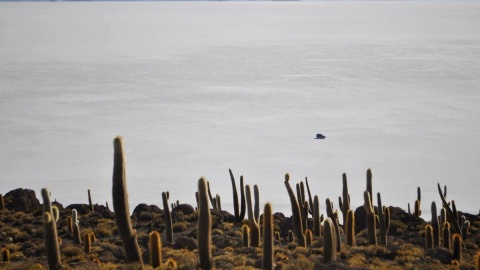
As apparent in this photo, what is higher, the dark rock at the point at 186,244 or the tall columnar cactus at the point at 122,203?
the tall columnar cactus at the point at 122,203

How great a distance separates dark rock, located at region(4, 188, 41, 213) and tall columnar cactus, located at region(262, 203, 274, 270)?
1424 centimetres

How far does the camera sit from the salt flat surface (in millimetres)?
35375

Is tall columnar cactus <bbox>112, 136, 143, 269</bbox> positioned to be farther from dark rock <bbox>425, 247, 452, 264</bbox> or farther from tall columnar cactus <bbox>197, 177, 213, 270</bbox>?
dark rock <bbox>425, 247, 452, 264</bbox>

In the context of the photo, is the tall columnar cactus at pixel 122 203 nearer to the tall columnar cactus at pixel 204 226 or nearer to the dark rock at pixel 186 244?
the tall columnar cactus at pixel 204 226

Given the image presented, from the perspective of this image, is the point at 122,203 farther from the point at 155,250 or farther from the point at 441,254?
the point at 441,254

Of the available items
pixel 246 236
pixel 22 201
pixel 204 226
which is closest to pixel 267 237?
pixel 204 226

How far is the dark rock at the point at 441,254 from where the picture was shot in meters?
15.6

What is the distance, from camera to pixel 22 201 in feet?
83.7

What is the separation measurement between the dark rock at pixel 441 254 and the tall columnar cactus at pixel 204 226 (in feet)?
16.9

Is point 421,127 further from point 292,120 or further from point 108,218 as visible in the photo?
point 108,218

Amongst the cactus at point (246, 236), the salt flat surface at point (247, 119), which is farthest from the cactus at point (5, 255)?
the salt flat surface at point (247, 119)

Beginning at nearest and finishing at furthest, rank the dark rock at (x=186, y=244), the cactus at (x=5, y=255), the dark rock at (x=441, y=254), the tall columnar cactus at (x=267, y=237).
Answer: the tall columnar cactus at (x=267, y=237), the cactus at (x=5, y=255), the dark rock at (x=441, y=254), the dark rock at (x=186, y=244)

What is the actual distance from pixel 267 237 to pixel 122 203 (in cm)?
264

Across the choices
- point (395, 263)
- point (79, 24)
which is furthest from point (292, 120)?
point (79, 24)
